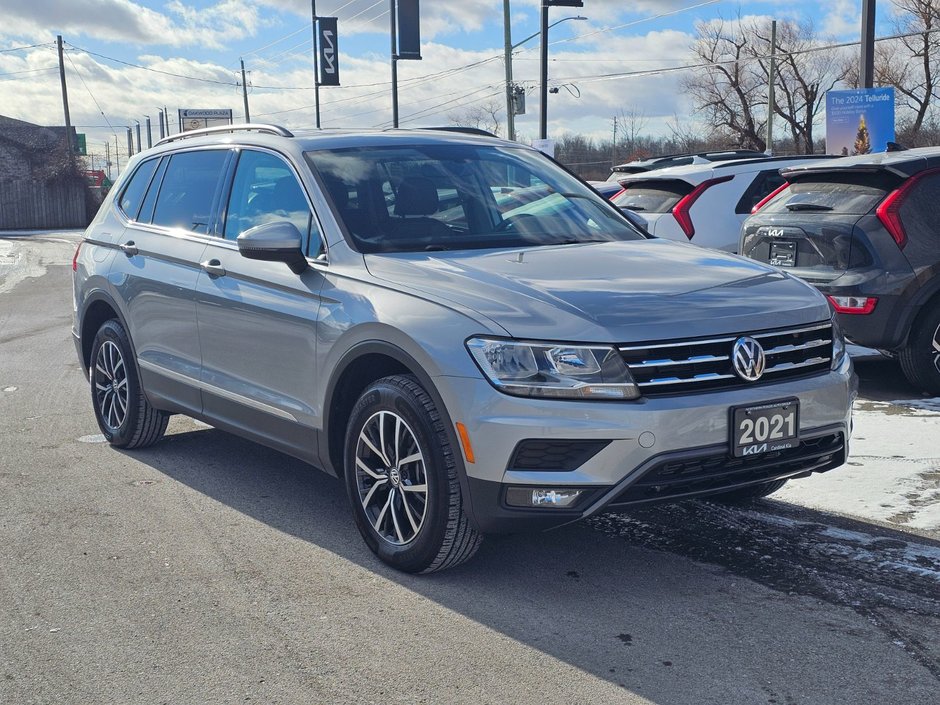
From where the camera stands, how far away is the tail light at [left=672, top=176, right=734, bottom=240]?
438 inches

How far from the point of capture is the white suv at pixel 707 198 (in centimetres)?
1114

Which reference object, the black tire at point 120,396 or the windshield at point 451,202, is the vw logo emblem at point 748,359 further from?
the black tire at point 120,396

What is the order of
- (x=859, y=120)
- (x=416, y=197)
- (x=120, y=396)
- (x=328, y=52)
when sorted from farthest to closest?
(x=328, y=52)
(x=859, y=120)
(x=120, y=396)
(x=416, y=197)

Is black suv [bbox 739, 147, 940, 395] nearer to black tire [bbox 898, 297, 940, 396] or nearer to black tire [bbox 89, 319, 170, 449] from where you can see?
black tire [bbox 898, 297, 940, 396]

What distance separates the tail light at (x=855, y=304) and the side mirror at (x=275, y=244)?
416cm

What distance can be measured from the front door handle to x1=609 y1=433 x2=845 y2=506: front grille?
2460 millimetres

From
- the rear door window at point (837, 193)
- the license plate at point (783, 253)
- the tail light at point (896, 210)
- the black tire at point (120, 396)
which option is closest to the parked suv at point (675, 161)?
the rear door window at point (837, 193)

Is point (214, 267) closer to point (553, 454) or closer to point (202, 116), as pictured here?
point (553, 454)

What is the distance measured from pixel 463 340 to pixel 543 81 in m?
28.7

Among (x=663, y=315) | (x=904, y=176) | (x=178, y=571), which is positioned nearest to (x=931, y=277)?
(x=904, y=176)

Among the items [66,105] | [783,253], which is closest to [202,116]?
[66,105]

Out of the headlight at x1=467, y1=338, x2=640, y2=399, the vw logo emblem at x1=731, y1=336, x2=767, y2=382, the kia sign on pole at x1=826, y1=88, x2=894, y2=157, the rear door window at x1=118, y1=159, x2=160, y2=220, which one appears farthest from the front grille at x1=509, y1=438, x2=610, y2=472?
the kia sign on pole at x1=826, y1=88, x2=894, y2=157

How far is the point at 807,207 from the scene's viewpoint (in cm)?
810

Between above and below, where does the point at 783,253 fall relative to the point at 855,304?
above
